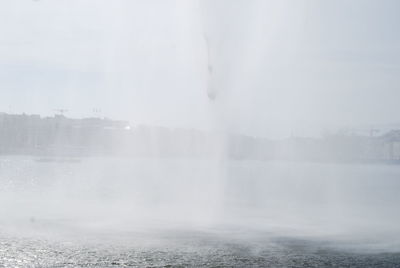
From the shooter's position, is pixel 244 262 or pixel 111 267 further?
pixel 244 262

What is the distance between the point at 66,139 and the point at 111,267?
576 feet

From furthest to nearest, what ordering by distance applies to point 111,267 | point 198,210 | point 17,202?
point 17,202, point 198,210, point 111,267

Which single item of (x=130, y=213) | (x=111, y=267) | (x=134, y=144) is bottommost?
(x=111, y=267)

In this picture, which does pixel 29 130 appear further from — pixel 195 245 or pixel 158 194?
pixel 195 245

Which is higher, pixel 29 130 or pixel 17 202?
pixel 29 130

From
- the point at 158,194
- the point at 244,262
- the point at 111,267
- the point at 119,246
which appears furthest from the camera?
the point at 158,194

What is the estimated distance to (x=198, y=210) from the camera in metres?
48.1

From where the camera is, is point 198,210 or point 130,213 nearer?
point 130,213

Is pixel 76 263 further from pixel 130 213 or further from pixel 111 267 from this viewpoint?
pixel 130 213

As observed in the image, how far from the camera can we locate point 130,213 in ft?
147

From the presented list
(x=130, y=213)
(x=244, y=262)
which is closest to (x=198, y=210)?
(x=130, y=213)

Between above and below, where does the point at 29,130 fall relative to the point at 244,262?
above

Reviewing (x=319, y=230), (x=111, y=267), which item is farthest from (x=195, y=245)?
(x=319, y=230)

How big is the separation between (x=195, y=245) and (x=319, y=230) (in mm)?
10720
